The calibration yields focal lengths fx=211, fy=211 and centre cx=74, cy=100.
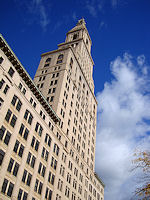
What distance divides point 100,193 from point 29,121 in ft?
189

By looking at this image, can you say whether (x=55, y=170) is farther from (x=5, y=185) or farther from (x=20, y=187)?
(x=5, y=185)

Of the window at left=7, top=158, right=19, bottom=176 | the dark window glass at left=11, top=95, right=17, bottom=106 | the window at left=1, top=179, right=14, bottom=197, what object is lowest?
the window at left=1, top=179, right=14, bottom=197

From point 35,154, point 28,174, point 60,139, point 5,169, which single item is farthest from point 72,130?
point 5,169

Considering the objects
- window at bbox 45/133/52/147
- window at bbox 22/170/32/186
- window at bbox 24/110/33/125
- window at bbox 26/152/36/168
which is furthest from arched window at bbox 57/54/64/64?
window at bbox 22/170/32/186

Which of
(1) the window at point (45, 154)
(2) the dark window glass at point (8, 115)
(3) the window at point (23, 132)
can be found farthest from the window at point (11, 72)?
(1) the window at point (45, 154)

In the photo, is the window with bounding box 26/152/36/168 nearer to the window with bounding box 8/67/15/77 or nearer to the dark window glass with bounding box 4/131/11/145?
the dark window glass with bounding box 4/131/11/145

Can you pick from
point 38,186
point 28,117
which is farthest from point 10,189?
point 28,117

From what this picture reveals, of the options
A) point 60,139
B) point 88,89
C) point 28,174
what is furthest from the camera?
point 88,89

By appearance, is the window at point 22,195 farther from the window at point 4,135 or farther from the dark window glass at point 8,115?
the dark window glass at point 8,115

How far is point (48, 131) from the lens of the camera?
54.6 m

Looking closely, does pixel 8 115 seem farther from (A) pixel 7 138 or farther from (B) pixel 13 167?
(B) pixel 13 167

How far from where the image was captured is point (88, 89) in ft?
319

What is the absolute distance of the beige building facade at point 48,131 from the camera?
3978 centimetres

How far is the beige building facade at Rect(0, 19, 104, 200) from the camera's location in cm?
3978
